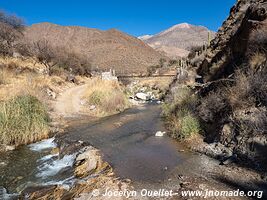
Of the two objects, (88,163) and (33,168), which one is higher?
(88,163)

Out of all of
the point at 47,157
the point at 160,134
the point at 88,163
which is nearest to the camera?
the point at 88,163

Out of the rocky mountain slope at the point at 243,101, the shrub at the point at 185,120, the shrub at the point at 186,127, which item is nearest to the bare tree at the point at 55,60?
the shrub at the point at 185,120

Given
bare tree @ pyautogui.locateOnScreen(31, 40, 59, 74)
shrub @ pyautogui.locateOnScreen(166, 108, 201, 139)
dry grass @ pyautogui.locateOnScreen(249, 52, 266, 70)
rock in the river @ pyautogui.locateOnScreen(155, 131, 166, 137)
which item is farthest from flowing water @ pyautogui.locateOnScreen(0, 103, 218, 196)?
bare tree @ pyautogui.locateOnScreen(31, 40, 59, 74)

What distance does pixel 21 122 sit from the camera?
10.3 m

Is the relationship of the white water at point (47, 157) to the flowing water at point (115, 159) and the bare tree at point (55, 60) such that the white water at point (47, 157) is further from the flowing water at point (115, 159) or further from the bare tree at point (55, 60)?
the bare tree at point (55, 60)

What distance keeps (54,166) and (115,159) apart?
1883 millimetres

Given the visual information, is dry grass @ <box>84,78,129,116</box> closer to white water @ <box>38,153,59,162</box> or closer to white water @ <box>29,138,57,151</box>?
white water @ <box>29,138,57,151</box>

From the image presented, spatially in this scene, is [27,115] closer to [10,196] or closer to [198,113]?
[10,196]

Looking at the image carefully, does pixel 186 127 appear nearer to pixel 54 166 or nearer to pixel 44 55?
pixel 54 166

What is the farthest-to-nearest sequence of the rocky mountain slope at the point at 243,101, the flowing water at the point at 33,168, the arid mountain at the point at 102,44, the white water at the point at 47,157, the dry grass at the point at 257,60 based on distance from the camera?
the arid mountain at the point at 102,44 → the dry grass at the point at 257,60 → the white water at the point at 47,157 → the rocky mountain slope at the point at 243,101 → the flowing water at the point at 33,168

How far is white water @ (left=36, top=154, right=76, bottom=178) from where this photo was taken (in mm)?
7648

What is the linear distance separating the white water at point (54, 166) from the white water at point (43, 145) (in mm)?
1475

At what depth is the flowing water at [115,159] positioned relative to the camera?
712 centimetres

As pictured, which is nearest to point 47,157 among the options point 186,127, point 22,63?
point 186,127
